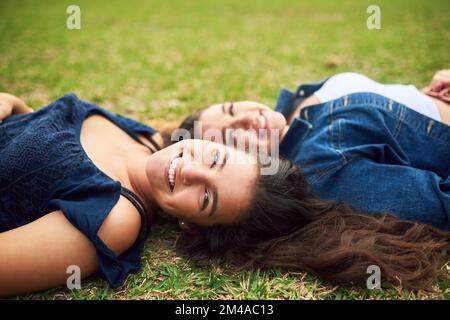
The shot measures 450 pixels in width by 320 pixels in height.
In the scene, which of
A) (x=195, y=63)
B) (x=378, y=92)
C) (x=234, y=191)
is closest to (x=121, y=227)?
(x=234, y=191)

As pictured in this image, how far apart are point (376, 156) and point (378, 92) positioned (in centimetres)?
62

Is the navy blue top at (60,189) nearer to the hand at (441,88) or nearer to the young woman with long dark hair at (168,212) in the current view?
the young woman with long dark hair at (168,212)

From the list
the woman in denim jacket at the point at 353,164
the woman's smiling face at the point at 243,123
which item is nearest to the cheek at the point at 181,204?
the woman in denim jacket at the point at 353,164

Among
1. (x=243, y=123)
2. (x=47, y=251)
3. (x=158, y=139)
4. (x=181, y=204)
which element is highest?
(x=243, y=123)

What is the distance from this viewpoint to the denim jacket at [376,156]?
7.94ft

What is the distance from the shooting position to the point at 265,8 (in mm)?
12289

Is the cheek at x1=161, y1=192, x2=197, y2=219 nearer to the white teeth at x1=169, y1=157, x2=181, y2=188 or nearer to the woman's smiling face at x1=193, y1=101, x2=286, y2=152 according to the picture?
the white teeth at x1=169, y1=157, x2=181, y2=188

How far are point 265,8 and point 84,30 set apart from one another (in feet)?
20.5

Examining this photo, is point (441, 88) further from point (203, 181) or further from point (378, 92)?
point (203, 181)

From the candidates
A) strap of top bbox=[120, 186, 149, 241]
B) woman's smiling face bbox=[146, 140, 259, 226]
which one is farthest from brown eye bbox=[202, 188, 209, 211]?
strap of top bbox=[120, 186, 149, 241]

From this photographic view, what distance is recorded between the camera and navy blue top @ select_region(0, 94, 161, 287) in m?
1.97

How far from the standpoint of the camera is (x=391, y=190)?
2453 mm

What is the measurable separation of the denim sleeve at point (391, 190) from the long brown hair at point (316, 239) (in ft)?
0.25

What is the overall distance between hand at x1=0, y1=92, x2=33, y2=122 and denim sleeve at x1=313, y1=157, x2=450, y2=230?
2201 mm
